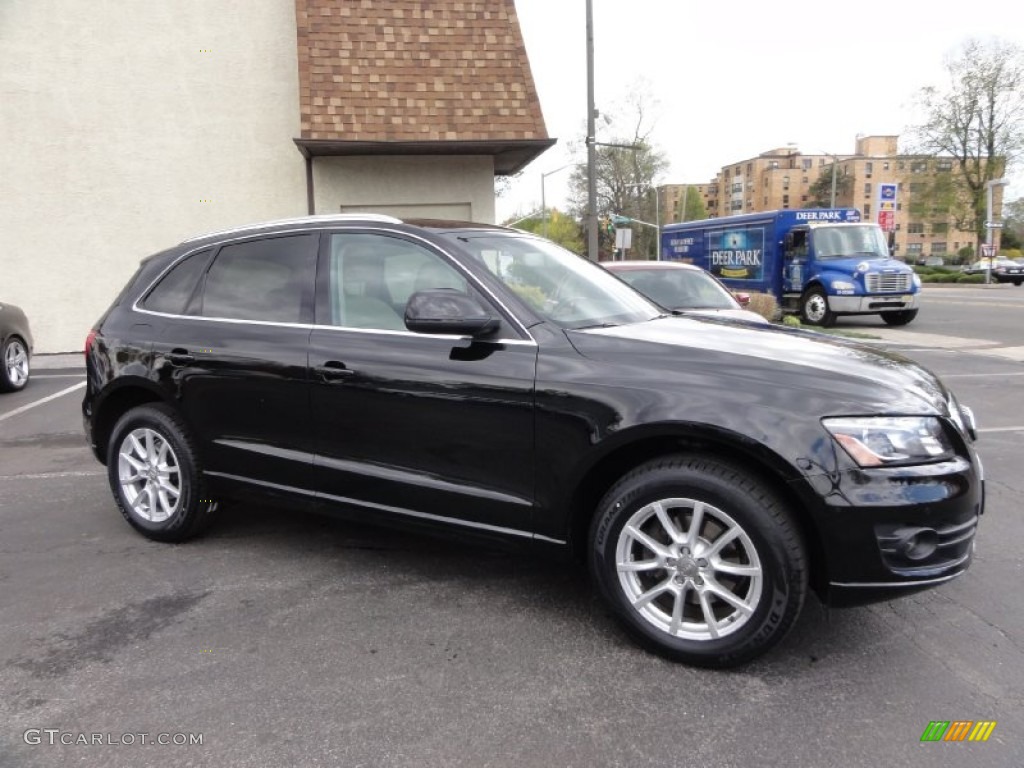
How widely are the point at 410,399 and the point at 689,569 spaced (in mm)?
1389

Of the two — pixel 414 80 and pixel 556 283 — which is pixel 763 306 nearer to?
pixel 414 80

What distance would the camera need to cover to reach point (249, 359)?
12.8 ft

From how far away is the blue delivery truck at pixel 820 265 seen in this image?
17438mm

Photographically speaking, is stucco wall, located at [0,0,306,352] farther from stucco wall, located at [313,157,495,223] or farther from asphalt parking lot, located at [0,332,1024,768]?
asphalt parking lot, located at [0,332,1024,768]

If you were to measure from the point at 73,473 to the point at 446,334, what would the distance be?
4.15 meters

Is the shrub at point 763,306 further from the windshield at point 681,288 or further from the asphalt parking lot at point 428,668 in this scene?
the asphalt parking lot at point 428,668

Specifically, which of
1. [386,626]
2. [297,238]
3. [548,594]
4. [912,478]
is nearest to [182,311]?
[297,238]

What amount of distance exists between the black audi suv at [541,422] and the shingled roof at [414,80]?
23.7 feet

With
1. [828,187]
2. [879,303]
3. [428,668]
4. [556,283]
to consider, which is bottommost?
[428,668]

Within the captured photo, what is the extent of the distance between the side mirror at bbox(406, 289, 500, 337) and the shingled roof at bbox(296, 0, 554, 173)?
27.4ft

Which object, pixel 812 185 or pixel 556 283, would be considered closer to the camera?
pixel 556 283

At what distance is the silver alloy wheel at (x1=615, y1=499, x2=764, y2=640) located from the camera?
2848 mm

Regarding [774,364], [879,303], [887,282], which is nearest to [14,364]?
[774,364]

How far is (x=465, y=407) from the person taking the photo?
3301 mm
